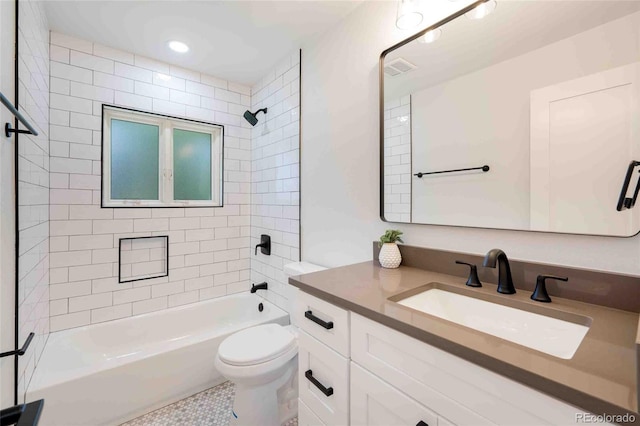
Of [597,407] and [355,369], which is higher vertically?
[597,407]

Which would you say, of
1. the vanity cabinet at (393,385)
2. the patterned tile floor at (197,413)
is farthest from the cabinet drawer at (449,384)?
the patterned tile floor at (197,413)

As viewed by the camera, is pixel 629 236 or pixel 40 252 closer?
pixel 629 236

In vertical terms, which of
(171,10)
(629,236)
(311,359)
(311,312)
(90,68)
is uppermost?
(171,10)

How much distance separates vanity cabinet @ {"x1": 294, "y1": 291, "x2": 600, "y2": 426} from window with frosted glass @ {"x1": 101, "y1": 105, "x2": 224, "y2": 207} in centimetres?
197

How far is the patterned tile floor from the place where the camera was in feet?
5.57

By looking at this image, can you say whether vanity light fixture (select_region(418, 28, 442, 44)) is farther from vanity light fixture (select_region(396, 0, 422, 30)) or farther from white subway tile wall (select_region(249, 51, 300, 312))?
white subway tile wall (select_region(249, 51, 300, 312))

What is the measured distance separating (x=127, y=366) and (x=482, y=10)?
2590 mm

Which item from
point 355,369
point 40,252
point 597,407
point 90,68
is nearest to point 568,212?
point 597,407

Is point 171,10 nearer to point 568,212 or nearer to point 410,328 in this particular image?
point 410,328

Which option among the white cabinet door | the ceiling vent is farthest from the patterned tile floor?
the ceiling vent

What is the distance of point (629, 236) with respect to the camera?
853 millimetres

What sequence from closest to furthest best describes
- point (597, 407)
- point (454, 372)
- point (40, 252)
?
point (597, 407) → point (454, 372) → point (40, 252)

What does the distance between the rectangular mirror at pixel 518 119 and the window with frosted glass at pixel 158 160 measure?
1898mm

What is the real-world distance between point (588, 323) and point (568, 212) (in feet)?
1.23
